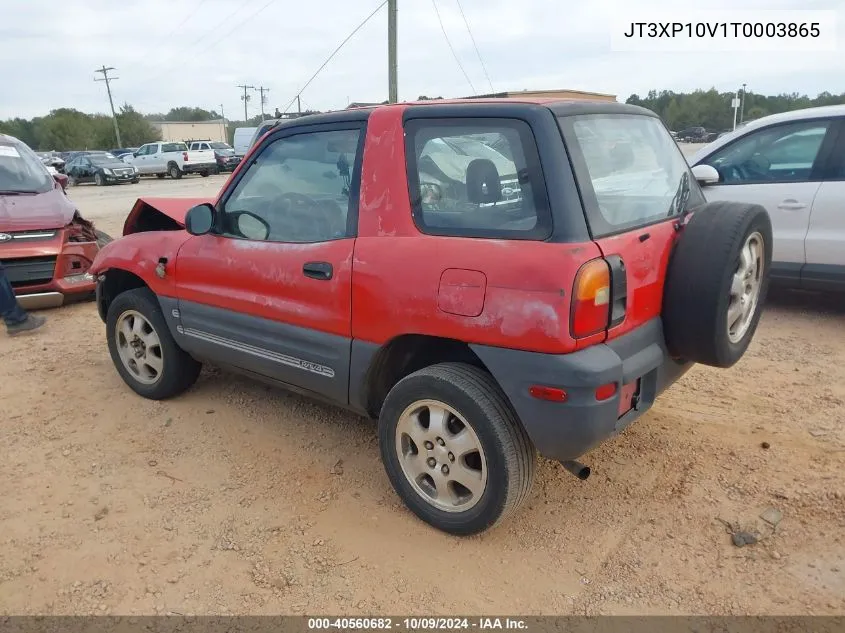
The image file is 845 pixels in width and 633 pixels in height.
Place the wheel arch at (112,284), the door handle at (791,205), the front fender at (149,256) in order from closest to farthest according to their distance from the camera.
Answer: the front fender at (149,256)
the wheel arch at (112,284)
the door handle at (791,205)

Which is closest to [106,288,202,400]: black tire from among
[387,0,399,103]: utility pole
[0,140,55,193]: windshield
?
[0,140,55,193]: windshield

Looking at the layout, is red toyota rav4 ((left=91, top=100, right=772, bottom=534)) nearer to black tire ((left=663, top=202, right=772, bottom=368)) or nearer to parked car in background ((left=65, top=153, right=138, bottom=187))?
black tire ((left=663, top=202, right=772, bottom=368))

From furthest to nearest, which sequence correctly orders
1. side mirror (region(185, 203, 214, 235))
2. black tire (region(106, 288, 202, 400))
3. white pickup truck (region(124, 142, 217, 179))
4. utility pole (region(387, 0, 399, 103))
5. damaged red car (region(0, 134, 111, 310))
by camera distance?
white pickup truck (region(124, 142, 217, 179)), utility pole (region(387, 0, 399, 103)), damaged red car (region(0, 134, 111, 310)), black tire (region(106, 288, 202, 400)), side mirror (region(185, 203, 214, 235))

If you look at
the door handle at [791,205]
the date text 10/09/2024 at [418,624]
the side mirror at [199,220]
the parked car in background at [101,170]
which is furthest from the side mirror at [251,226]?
the parked car in background at [101,170]

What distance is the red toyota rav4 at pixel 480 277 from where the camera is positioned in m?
2.33

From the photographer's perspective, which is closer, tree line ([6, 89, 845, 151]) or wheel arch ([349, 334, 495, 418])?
wheel arch ([349, 334, 495, 418])

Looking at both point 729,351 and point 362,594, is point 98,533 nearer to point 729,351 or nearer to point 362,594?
point 362,594

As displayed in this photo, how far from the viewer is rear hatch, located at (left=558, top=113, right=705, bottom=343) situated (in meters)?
2.38

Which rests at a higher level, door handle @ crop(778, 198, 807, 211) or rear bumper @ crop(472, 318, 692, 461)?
door handle @ crop(778, 198, 807, 211)

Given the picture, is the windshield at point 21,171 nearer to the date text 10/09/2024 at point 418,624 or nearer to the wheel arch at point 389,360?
the wheel arch at point 389,360

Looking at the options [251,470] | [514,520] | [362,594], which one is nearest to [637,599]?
[514,520]

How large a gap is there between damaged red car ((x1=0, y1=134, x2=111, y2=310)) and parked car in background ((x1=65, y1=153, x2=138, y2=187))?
2150 centimetres

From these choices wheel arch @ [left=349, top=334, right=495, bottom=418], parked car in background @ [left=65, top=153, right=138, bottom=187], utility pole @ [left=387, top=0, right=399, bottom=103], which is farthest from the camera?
parked car in background @ [left=65, top=153, right=138, bottom=187]

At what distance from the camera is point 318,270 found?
116 inches
